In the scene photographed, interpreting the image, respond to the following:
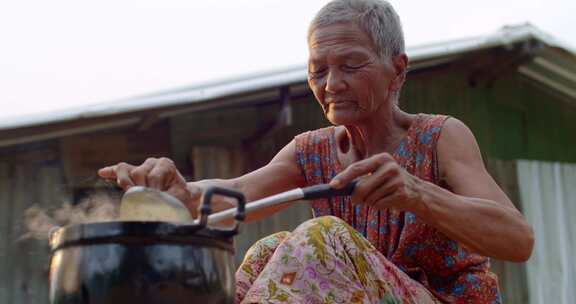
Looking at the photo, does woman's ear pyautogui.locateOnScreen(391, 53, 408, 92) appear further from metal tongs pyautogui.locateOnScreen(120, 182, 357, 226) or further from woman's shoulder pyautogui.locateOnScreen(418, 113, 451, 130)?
metal tongs pyautogui.locateOnScreen(120, 182, 357, 226)

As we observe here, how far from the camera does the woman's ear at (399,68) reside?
2.98 meters

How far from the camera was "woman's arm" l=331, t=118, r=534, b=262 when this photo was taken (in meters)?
2.27

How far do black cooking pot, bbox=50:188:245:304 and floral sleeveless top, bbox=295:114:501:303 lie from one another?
3.55ft

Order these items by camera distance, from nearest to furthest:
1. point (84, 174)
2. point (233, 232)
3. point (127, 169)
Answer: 1. point (233, 232)
2. point (127, 169)
3. point (84, 174)

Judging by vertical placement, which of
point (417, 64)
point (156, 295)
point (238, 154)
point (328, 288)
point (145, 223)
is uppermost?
point (145, 223)

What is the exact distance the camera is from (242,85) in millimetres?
6762

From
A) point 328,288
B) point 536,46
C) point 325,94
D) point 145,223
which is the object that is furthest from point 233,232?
point 536,46

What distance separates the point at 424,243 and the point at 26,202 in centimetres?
516

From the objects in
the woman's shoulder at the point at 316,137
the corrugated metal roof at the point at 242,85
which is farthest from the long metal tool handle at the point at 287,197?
the corrugated metal roof at the point at 242,85

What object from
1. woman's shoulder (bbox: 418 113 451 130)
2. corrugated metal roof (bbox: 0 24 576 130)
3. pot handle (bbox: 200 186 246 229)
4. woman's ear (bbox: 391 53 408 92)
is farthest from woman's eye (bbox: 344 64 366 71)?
corrugated metal roof (bbox: 0 24 576 130)

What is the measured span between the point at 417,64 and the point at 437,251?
505cm

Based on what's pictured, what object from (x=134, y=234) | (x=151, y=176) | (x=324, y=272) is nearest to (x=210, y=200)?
(x=134, y=234)

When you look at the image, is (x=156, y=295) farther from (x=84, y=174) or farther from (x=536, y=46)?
(x=536, y=46)

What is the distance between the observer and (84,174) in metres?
7.33
